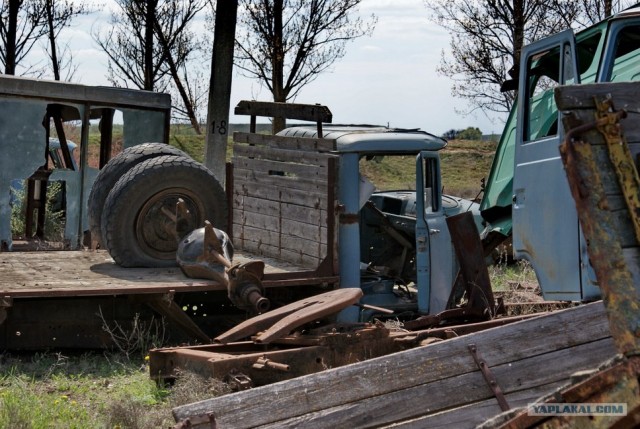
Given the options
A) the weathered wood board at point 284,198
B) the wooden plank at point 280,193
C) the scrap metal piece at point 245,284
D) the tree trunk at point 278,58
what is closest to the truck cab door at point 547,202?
the weathered wood board at point 284,198

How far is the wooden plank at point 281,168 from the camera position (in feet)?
26.4

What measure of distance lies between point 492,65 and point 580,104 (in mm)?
16680

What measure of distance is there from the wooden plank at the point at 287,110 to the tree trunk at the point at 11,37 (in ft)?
37.7

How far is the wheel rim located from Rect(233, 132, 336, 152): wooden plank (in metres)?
0.91

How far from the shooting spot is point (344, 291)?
6059 millimetres

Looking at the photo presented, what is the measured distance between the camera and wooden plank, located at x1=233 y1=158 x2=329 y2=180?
316 inches

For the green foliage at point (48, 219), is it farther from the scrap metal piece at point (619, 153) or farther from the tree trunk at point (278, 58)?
the scrap metal piece at point (619, 153)

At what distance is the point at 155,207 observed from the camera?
329 inches

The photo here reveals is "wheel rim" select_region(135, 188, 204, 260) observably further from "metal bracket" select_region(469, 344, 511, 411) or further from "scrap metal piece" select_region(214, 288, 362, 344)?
"metal bracket" select_region(469, 344, 511, 411)

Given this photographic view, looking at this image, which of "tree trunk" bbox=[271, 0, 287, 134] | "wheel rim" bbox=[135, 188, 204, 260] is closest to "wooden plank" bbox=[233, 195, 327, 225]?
"wheel rim" bbox=[135, 188, 204, 260]

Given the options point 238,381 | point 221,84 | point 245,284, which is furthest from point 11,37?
point 238,381

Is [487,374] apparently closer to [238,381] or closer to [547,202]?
[238,381]

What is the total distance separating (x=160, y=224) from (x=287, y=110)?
1508 mm

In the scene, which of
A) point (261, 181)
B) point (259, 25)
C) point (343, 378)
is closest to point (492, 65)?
point (259, 25)
